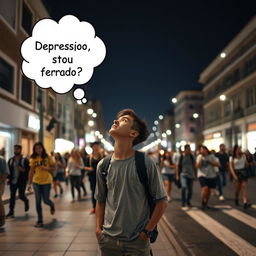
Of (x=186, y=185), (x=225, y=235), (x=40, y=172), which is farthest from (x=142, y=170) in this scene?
(x=186, y=185)

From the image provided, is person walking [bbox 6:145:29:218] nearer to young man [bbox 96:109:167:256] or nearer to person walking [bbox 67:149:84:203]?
person walking [bbox 67:149:84:203]

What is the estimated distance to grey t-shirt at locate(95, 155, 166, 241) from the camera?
9.25 feet

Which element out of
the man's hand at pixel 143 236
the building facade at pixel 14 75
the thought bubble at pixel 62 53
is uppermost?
the building facade at pixel 14 75

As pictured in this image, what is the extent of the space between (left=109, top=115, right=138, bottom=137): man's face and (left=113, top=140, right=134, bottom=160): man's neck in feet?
0.24

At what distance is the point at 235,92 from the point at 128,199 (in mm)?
40465

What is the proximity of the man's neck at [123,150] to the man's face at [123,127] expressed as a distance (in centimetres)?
7

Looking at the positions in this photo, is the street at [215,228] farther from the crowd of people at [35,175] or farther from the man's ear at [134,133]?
the man's ear at [134,133]

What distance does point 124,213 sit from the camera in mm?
2830

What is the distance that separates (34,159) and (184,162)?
451 centimetres

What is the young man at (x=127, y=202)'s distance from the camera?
2.80 metres

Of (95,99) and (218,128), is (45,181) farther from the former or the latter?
(95,99)

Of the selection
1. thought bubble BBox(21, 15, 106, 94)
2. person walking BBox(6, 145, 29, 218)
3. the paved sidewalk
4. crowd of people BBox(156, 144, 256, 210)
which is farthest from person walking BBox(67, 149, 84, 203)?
thought bubble BBox(21, 15, 106, 94)

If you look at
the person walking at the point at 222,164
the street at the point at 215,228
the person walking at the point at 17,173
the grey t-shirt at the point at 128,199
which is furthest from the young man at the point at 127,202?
the person walking at the point at 222,164

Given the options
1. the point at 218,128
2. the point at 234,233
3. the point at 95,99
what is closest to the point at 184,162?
the point at 234,233
